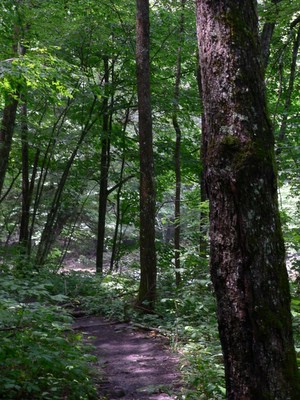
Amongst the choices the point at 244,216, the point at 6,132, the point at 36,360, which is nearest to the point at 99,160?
the point at 6,132

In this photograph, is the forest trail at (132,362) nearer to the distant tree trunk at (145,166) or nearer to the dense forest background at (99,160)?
the dense forest background at (99,160)

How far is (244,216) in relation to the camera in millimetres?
2711

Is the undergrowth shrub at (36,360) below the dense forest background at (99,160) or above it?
below

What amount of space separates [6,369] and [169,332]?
3.46 m

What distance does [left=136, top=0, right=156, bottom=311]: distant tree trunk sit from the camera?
349 inches

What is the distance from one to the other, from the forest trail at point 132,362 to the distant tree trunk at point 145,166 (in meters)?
1.14

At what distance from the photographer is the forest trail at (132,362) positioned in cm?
489

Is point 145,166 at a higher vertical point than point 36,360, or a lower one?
higher

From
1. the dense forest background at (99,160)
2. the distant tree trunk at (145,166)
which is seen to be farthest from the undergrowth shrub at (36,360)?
the distant tree trunk at (145,166)

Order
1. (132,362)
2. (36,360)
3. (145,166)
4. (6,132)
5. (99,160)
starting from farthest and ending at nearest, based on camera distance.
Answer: (99,160) < (6,132) < (145,166) < (132,362) < (36,360)

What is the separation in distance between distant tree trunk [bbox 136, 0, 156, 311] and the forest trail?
45.0 inches

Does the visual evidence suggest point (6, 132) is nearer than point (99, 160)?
Yes

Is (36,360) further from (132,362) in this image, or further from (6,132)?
(6,132)

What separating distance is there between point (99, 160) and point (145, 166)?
26.0ft
